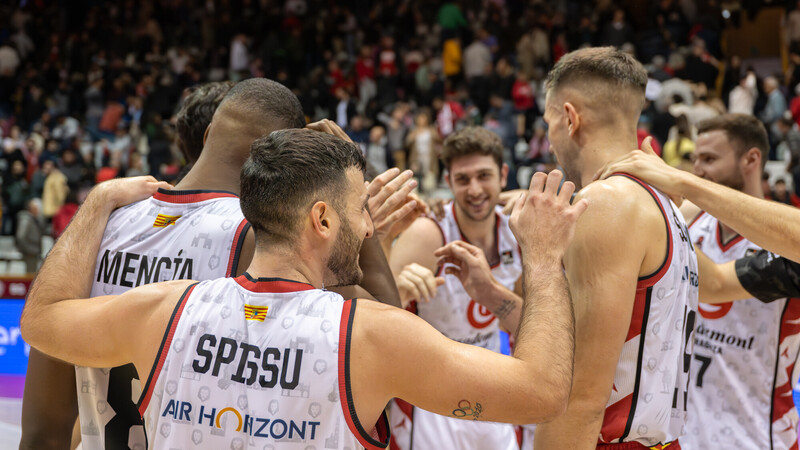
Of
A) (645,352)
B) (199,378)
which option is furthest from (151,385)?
(645,352)

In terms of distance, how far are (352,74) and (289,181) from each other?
67.4 ft

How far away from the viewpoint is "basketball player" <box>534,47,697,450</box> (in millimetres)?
2781

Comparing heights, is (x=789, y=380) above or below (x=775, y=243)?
below

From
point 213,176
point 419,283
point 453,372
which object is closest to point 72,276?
point 213,176

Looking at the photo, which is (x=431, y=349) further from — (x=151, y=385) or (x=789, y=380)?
(x=789, y=380)

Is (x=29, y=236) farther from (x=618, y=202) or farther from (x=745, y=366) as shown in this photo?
(x=618, y=202)

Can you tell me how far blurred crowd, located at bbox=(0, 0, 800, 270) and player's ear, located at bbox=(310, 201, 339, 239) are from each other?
1184 cm

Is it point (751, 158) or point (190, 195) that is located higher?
point (751, 158)

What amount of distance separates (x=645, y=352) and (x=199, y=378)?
5.35ft

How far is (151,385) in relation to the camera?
2.14 metres

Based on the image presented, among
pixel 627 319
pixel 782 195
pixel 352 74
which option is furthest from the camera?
pixel 352 74

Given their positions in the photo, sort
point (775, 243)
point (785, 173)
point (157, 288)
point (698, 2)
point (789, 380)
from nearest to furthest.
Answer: point (157, 288), point (775, 243), point (789, 380), point (785, 173), point (698, 2)

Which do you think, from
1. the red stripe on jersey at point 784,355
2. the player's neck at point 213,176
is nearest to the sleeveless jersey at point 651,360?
the player's neck at point 213,176

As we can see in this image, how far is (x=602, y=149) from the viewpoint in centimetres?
319
